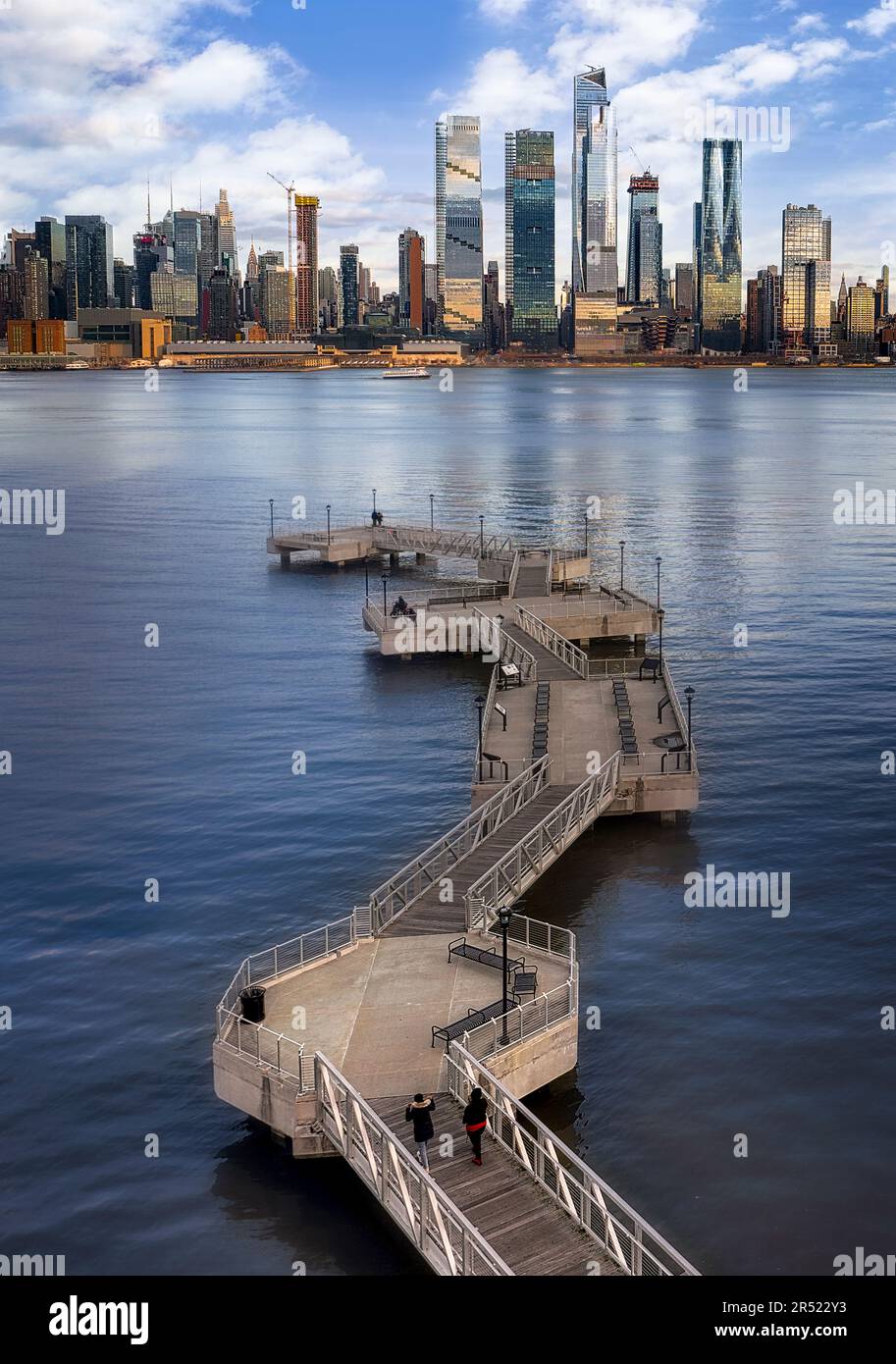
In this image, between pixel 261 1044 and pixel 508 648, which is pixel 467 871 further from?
pixel 508 648

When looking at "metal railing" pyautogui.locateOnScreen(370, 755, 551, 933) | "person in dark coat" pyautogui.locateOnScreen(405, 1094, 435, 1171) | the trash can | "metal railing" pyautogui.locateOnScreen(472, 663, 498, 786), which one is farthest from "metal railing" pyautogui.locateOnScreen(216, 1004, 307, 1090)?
A: "metal railing" pyautogui.locateOnScreen(472, 663, 498, 786)

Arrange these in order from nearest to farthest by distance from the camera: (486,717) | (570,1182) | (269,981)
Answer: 1. (570,1182)
2. (269,981)
3. (486,717)

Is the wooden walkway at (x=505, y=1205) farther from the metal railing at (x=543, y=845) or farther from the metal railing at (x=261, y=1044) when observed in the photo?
the metal railing at (x=543, y=845)

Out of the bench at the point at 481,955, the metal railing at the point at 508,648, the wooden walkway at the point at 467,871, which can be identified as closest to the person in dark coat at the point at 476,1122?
the bench at the point at 481,955

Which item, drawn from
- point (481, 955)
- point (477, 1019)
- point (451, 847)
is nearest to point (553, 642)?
point (451, 847)

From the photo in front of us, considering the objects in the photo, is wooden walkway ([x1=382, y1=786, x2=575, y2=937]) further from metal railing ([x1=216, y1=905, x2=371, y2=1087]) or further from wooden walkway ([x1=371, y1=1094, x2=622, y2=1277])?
wooden walkway ([x1=371, y1=1094, x2=622, y2=1277])

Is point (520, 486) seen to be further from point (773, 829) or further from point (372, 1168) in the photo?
point (372, 1168)

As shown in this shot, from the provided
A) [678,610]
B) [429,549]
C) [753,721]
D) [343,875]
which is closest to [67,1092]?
[343,875]
